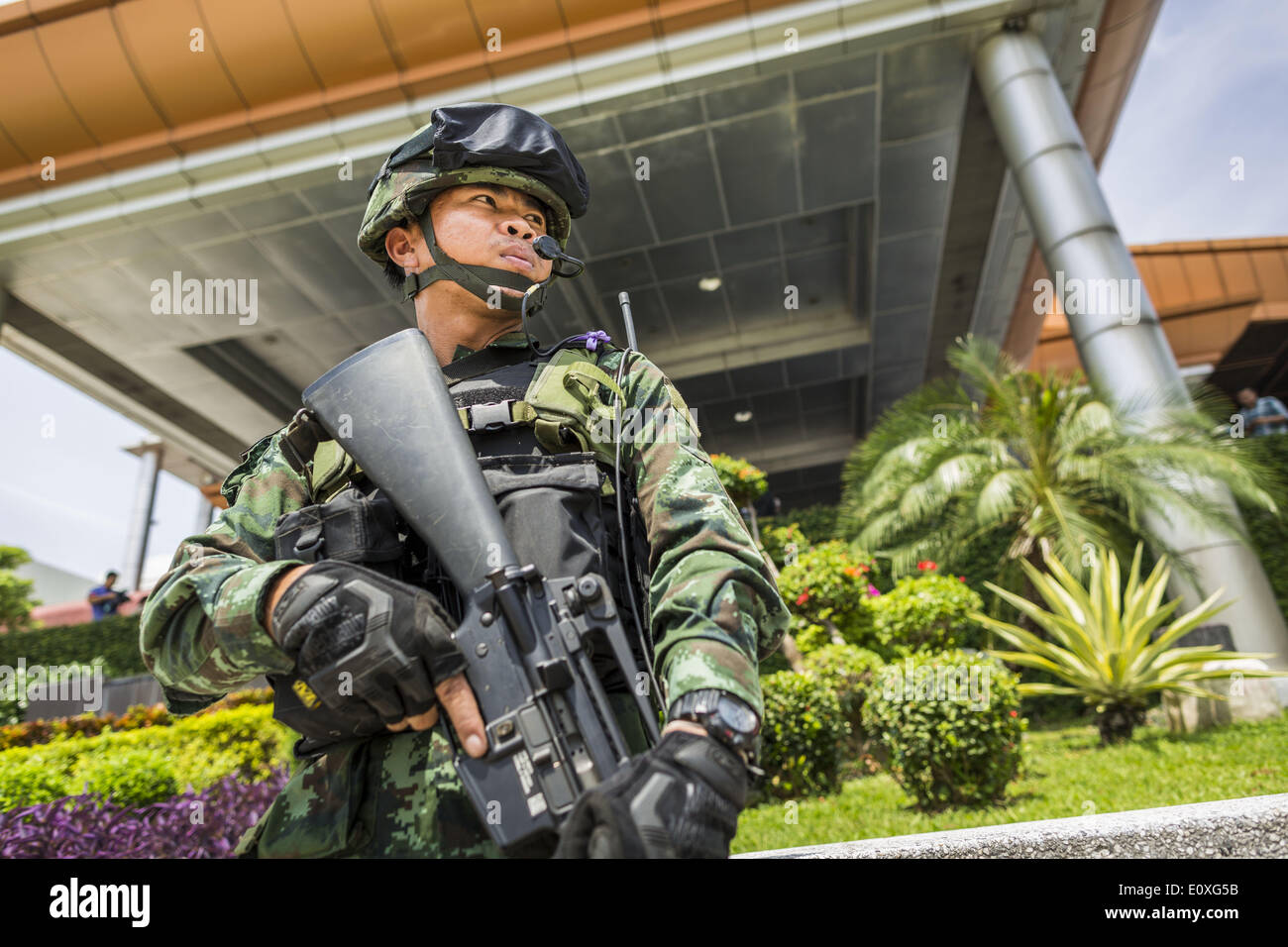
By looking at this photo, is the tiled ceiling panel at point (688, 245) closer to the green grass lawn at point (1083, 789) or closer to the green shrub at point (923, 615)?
the green shrub at point (923, 615)

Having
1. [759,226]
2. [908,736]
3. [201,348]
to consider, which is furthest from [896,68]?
[201,348]

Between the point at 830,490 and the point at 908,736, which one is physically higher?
the point at 830,490

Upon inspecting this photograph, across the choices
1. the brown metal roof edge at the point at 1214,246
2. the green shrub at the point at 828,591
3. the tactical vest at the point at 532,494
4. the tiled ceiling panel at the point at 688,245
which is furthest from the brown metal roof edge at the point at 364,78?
the brown metal roof edge at the point at 1214,246

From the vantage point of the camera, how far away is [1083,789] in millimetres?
4230

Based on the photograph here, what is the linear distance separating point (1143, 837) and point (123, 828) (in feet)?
13.7

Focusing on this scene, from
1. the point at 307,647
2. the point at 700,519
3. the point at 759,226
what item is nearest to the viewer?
the point at 307,647

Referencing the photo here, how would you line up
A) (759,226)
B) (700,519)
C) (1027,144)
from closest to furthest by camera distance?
(700,519) < (1027,144) < (759,226)

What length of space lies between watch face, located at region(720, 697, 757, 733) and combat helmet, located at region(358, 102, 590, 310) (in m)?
0.91

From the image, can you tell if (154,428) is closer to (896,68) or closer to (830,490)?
(896,68)

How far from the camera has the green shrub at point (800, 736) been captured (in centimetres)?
498

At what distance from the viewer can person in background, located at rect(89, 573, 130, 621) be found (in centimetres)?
1318

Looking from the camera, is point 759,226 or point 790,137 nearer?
point 790,137

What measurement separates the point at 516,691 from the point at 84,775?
14.1 feet

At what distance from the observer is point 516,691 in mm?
1062
